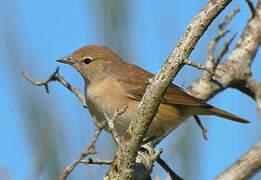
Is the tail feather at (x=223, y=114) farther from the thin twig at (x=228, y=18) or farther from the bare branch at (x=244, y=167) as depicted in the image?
the bare branch at (x=244, y=167)

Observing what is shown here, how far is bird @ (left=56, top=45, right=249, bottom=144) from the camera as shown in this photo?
4.43 m

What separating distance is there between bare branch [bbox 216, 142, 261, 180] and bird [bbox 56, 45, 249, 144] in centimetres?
110

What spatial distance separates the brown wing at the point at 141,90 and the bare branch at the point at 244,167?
→ 3.99ft

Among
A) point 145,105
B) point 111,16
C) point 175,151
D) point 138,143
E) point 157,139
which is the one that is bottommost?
point 157,139

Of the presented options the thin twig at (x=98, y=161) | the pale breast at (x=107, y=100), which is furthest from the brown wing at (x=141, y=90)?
the thin twig at (x=98, y=161)

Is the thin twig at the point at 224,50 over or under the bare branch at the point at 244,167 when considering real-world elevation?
over

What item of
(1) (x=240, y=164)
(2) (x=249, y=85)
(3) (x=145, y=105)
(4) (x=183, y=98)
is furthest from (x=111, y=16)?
(2) (x=249, y=85)

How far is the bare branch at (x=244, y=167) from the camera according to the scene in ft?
10.9

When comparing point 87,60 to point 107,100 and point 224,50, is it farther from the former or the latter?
point 224,50

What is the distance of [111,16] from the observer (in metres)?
3.18

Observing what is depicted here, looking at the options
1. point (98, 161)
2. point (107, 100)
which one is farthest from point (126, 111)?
point (98, 161)

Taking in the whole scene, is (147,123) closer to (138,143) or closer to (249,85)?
(138,143)

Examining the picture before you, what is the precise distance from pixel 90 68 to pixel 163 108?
1.00 metres

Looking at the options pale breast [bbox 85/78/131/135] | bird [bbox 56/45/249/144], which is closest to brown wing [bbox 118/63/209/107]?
bird [bbox 56/45/249/144]
